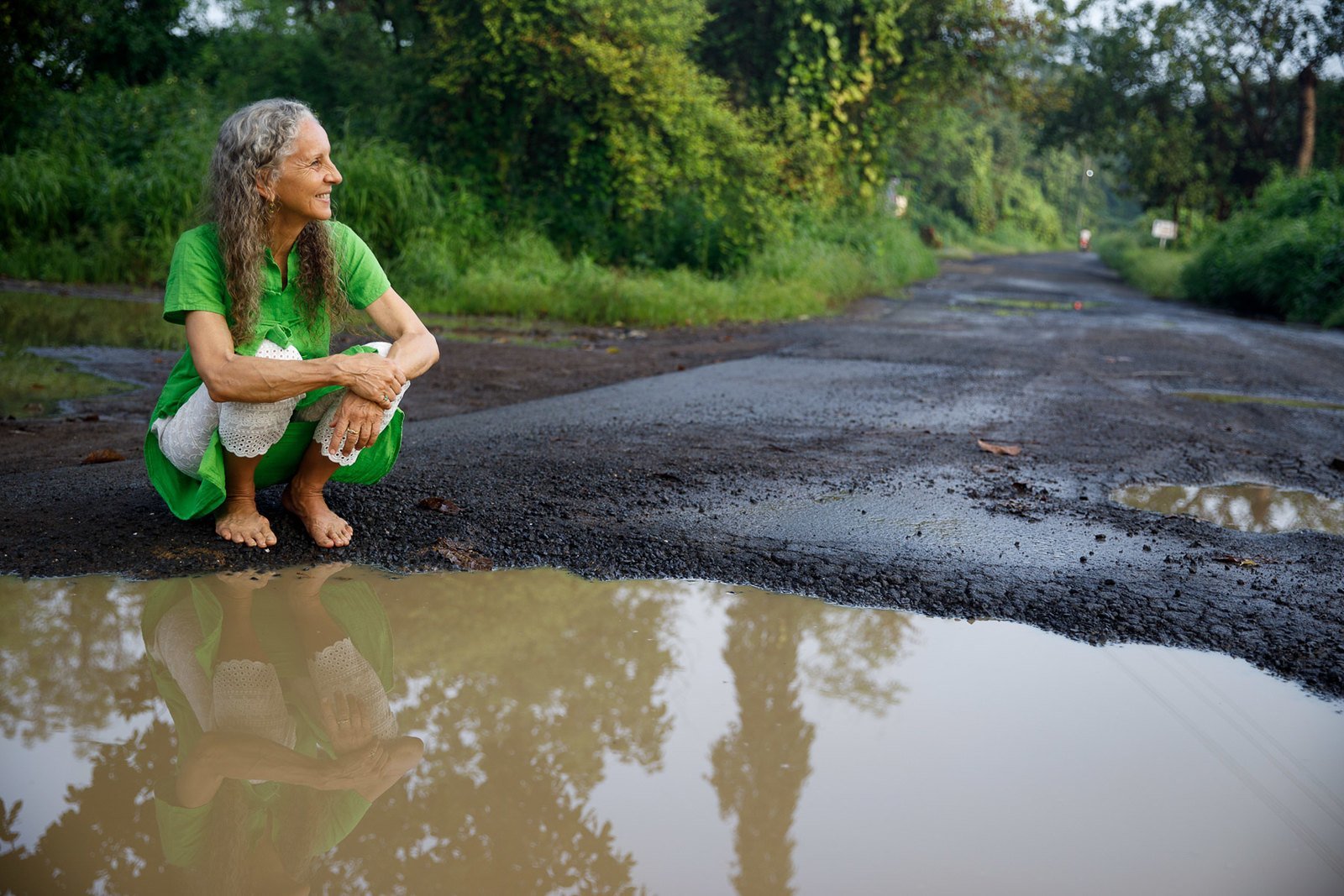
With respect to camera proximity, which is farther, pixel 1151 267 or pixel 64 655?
pixel 1151 267

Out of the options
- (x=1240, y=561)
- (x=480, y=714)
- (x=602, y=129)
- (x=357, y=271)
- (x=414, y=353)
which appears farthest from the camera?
(x=602, y=129)

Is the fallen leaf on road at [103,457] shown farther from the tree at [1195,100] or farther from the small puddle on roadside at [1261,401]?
the tree at [1195,100]

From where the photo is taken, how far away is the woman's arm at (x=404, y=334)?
3.11 metres

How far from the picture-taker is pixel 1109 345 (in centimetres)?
1020

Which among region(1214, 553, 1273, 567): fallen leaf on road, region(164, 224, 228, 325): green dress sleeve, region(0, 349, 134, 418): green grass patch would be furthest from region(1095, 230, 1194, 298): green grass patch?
region(164, 224, 228, 325): green dress sleeve

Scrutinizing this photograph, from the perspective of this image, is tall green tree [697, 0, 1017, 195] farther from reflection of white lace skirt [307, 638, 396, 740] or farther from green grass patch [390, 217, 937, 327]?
reflection of white lace skirt [307, 638, 396, 740]

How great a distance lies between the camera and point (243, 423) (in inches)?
116

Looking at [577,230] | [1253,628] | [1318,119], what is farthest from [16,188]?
[1318,119]

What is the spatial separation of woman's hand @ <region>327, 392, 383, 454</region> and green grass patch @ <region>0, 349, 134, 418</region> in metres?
2.88

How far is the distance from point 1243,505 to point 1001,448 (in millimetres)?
1076

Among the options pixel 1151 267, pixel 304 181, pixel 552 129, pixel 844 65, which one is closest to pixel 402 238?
pixel 552 129

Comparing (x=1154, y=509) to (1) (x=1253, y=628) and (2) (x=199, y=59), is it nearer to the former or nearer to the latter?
(1) (x=1253, y=628)

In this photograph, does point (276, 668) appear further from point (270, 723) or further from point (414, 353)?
point (414, 353)

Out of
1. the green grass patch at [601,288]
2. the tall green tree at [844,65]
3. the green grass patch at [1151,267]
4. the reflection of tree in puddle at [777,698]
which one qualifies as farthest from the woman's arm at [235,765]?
the green grass patch at [1151,267]
